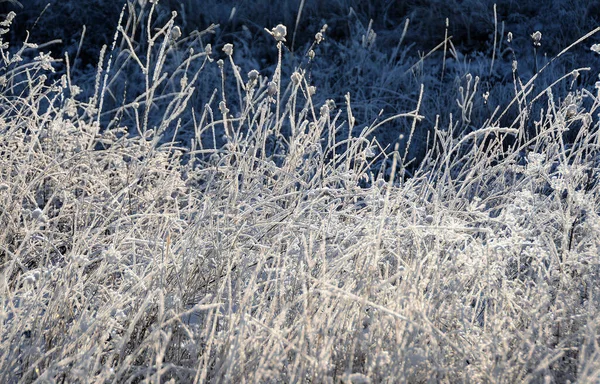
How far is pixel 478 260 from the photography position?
6.37 feet

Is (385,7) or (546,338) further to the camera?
(385,7)

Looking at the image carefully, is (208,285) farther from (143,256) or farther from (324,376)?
(324,376)

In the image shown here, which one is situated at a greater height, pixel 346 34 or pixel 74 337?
pixel 74 337

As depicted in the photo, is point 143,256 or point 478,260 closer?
point 478,260

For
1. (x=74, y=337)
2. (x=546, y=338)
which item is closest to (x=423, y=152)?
(x=546, y=338)

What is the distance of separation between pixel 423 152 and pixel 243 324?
122 inches

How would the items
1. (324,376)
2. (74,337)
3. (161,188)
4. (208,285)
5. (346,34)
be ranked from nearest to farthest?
(324,376)
(74,337)
(208,285)
(161,188)
(346,34)

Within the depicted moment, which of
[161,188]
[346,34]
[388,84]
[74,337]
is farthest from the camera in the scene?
[346,34]

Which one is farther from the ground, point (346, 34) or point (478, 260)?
point (478, 260)

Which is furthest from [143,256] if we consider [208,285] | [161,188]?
[161,188]

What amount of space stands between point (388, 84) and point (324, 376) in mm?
3858

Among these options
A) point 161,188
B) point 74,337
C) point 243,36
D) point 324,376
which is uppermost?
point 324,376

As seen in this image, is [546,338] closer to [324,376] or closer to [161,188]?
[324,376]

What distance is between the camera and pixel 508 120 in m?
4.64
